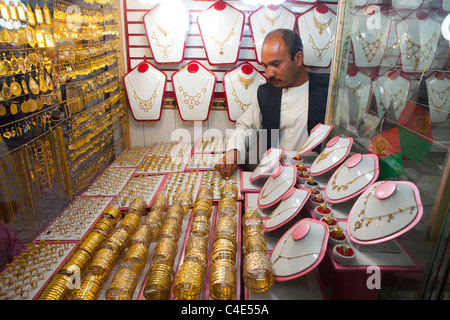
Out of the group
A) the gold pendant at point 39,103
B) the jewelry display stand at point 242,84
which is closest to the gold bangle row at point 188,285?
the gold pendant at point 39,103

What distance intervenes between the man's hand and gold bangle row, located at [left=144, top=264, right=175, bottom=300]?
941mm

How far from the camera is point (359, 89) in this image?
1.55m

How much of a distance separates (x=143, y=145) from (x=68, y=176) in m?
1.04

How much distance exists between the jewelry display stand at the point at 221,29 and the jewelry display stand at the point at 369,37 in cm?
93

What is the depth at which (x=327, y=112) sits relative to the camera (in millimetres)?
1898

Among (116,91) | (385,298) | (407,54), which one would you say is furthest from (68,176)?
(407,54)

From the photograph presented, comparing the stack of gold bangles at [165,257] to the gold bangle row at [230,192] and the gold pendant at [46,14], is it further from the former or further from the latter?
the gold pendant at [46,14]

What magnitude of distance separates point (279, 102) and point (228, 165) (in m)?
0.62

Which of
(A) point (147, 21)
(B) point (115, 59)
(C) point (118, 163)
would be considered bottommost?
(C) point (118, 163)

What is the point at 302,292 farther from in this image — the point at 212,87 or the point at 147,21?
the point at 147,21

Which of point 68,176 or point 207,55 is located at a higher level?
point 207,55

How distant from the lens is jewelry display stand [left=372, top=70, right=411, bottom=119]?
3.76ft

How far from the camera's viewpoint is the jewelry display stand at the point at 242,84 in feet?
7.80

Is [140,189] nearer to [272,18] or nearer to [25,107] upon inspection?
[25,107]
